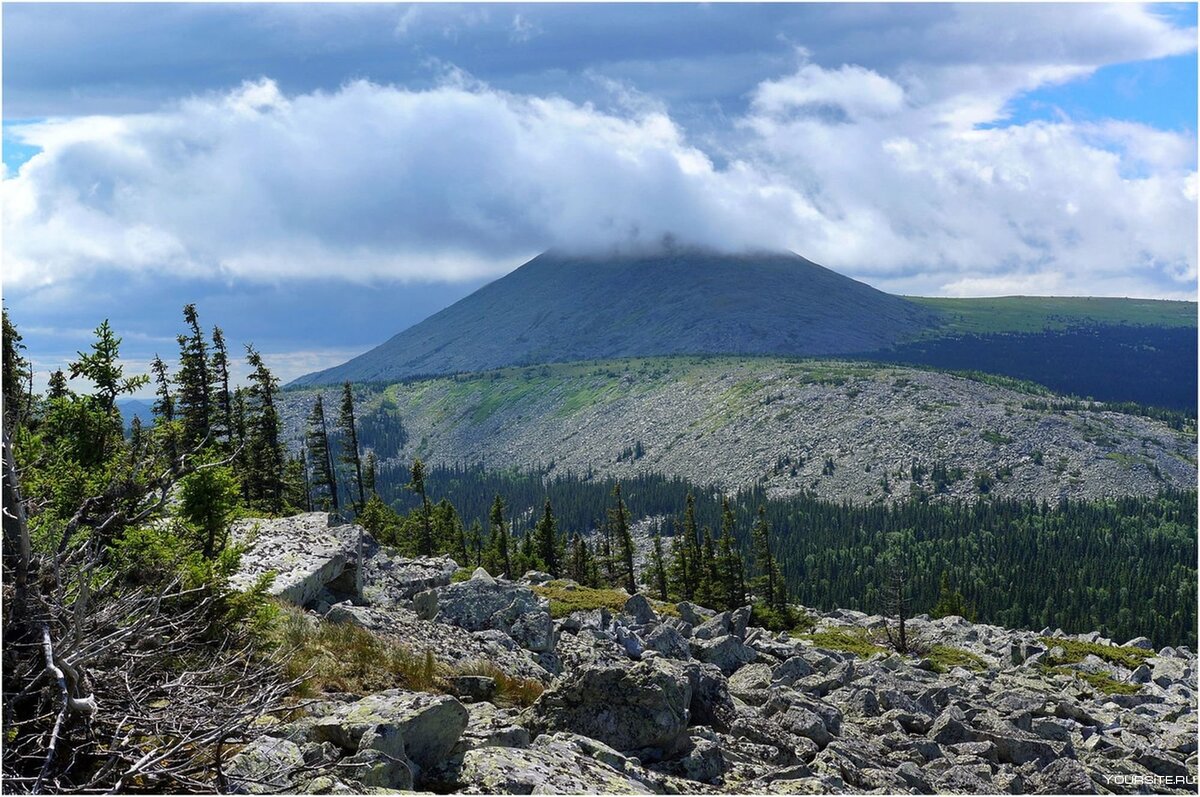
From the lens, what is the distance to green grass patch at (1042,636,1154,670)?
70631 millimetres

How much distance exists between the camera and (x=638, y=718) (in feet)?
58.8

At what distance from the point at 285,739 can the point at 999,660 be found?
222ft

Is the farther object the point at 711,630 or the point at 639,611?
the point at 639,611

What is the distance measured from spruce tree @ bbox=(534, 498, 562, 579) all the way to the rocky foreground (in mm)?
40842

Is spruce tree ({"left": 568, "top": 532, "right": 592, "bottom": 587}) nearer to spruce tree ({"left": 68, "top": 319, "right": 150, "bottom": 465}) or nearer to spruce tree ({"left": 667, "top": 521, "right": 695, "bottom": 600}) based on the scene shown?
spruce tree ({"left": 667, "top": 521, "right": 695, "bottom": 600})

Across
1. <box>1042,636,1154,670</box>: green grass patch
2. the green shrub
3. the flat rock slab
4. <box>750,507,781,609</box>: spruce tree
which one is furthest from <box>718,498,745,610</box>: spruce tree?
the flat rock slab

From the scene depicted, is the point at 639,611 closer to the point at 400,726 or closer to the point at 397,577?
the point at 397,577

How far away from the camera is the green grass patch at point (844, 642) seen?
60.7 meters

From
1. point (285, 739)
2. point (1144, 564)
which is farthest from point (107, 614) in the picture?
point (1144, 564)

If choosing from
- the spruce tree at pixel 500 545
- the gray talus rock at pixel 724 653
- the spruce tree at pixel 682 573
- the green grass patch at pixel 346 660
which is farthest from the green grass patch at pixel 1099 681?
the green grass patch at pixel 346 660

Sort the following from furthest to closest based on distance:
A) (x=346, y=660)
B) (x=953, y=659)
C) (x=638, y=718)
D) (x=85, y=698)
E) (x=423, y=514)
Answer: (x=423, y=514)
(x=953, y=659)
(x=346, y=660)
(x=638, y=718)
(x=85, y=698)

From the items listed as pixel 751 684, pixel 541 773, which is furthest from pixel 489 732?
pixel 751 684

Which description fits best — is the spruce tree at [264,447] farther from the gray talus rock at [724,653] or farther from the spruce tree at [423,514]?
the gray talus rock at [724,653]

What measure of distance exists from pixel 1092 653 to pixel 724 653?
5725cm
